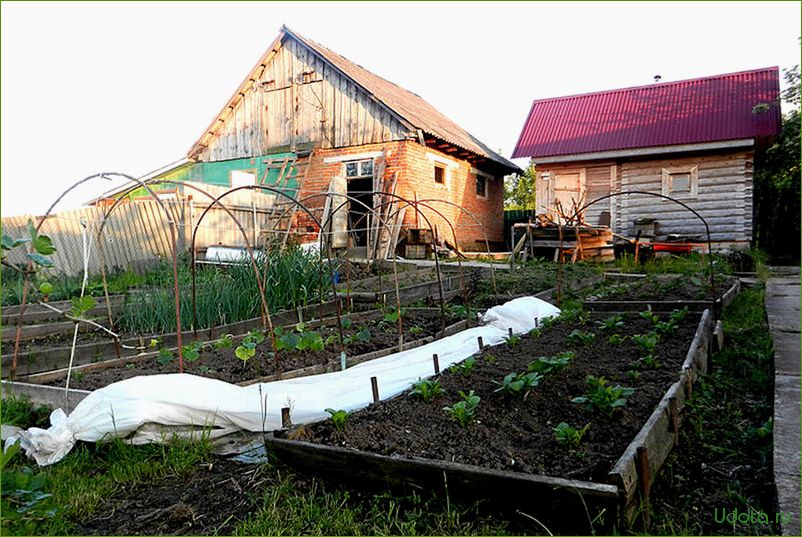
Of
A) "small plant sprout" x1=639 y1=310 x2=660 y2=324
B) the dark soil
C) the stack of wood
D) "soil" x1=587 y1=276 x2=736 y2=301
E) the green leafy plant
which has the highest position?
the stack of wood

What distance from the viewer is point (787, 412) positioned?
251 cm

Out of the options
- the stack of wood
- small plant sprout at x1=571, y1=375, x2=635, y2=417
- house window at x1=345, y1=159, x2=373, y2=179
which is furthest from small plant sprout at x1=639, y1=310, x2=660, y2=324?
house window at x1=345, y1=159, x2=373, y2=179

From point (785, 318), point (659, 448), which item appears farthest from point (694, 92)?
point (659, 448)

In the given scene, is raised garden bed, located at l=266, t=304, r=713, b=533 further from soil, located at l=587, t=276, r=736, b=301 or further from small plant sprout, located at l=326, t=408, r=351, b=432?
soil, located at l=587, t=276, r=736, b=301

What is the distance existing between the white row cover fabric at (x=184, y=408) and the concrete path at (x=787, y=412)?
1.90m

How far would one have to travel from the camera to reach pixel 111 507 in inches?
86.7

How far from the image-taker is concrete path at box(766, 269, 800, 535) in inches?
69.4

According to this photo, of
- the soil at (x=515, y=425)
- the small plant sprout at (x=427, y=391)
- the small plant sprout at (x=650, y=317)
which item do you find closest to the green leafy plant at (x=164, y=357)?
the soil at (x=515, y=425)

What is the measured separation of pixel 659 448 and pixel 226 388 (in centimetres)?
220

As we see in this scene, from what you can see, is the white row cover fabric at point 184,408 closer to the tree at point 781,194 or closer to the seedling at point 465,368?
the seedling at point 465,368

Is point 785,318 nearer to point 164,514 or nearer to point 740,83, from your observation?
point 164,514

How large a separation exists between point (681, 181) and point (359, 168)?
25.3 feet

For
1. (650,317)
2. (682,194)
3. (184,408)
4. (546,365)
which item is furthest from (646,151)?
(184,408)

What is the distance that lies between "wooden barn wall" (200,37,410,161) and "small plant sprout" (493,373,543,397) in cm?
989
